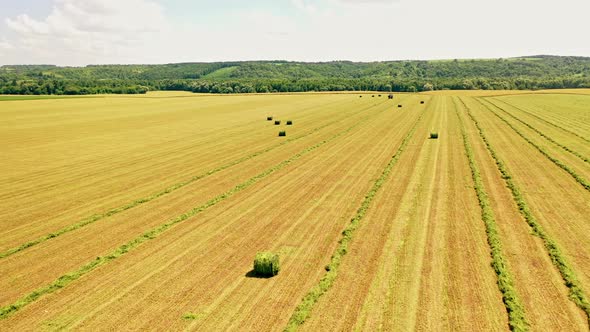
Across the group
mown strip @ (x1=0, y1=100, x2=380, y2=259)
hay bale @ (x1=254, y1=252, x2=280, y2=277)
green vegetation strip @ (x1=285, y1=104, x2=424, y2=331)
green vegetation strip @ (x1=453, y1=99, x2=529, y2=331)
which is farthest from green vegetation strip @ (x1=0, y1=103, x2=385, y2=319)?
green vegetation strip @ (x1=453, y1=99, x2=529, y2=331)

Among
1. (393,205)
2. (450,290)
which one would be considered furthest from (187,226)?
(450,290)

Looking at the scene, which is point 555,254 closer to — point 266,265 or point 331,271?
point 331,271

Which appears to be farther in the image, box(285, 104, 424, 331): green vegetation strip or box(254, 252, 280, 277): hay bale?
box(254, 252, 280, 277): hay bale

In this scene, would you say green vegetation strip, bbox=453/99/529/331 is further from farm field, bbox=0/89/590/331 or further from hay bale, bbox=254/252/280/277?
hay bale, bbox=254/252/280/277

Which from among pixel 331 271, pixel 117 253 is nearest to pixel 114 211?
pixel 117 253

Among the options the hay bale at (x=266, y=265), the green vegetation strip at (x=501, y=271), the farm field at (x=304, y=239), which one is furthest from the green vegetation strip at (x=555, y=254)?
the hay bale at (x=266, y=265)

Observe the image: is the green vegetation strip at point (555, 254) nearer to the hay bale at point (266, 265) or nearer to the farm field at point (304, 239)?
the farm field at point (304, 239)

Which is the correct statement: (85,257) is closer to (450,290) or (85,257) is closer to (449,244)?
(450,290)
